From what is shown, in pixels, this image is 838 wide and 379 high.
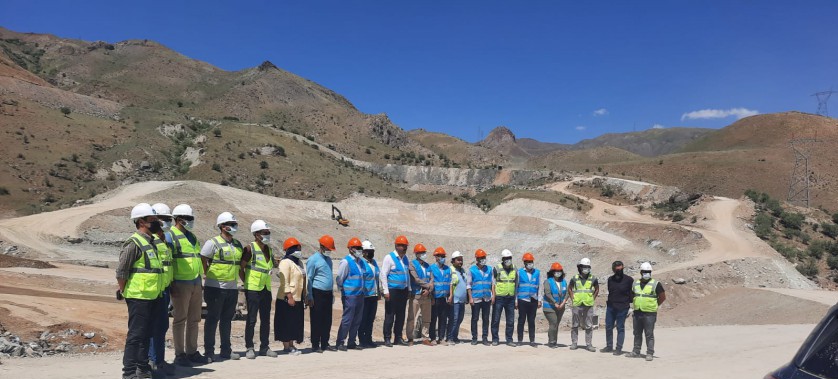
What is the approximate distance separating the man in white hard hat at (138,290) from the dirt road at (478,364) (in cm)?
74

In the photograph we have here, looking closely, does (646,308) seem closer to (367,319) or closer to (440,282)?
(440,282)

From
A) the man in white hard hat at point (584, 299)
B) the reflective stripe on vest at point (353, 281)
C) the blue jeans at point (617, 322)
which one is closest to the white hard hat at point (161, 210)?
the reflective stripe on vest at point (353, 281)

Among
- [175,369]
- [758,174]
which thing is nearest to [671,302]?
[175,369]

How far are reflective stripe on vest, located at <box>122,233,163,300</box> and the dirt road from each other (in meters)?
1.34

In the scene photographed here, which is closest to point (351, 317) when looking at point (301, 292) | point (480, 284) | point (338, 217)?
point (301, 292)

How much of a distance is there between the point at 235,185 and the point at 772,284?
138ft

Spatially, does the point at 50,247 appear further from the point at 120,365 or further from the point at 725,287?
the point at 725,287

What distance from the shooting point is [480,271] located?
12.0 m

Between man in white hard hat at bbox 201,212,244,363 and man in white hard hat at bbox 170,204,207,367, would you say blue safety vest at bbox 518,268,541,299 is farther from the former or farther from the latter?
man in white hard hat at bbox 170,204,207,367

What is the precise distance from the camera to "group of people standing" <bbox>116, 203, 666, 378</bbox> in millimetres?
6750

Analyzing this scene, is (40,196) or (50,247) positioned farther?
(40,196)

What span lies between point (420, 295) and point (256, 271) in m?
3.84

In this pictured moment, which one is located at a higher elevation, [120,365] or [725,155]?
[725,155]

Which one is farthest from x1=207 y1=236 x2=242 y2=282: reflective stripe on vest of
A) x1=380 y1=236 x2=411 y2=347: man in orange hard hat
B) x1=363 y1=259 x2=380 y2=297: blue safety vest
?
x1=380 y1=236 x2=411 y2=347: man in orange hard hat
